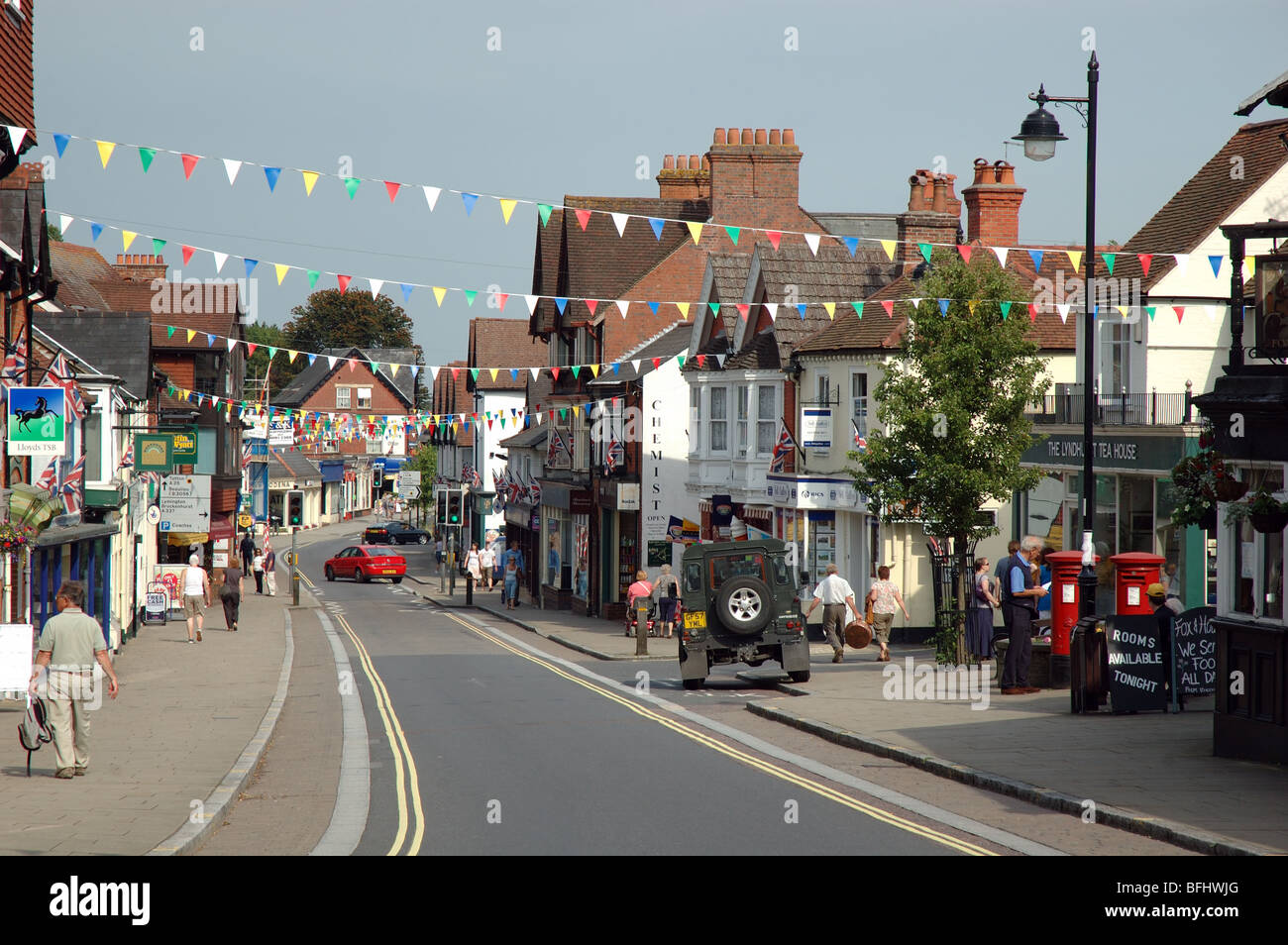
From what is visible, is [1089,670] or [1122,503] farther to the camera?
[1122,503]

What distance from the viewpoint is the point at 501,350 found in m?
73.1

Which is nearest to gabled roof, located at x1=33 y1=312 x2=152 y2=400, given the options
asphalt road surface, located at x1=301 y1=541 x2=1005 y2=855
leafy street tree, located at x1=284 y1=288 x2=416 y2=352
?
asphalt road surface, located at x1=301 y1=541 x2=1005 y2=855

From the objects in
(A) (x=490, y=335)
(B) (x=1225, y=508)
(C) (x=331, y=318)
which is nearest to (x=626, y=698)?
(B) (x=1225, y=508)

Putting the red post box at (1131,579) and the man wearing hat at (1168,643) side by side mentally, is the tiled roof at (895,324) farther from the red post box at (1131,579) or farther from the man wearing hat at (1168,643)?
the man wearing hat at (1168,643)

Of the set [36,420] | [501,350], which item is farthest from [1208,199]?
[501,350]

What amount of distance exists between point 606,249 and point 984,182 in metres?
18.2

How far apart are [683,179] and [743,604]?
101 ft

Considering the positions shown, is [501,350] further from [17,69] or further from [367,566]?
[17,69]

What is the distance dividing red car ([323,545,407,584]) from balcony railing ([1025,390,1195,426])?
38.8m

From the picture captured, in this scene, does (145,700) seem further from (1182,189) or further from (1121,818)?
(1182,189)

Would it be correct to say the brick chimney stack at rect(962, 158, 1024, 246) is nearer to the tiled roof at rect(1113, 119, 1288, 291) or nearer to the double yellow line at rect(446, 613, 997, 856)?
the tiled roof at rect(1113, 119, 1288, 291)

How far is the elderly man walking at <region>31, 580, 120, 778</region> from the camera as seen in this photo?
12898 millimetres
